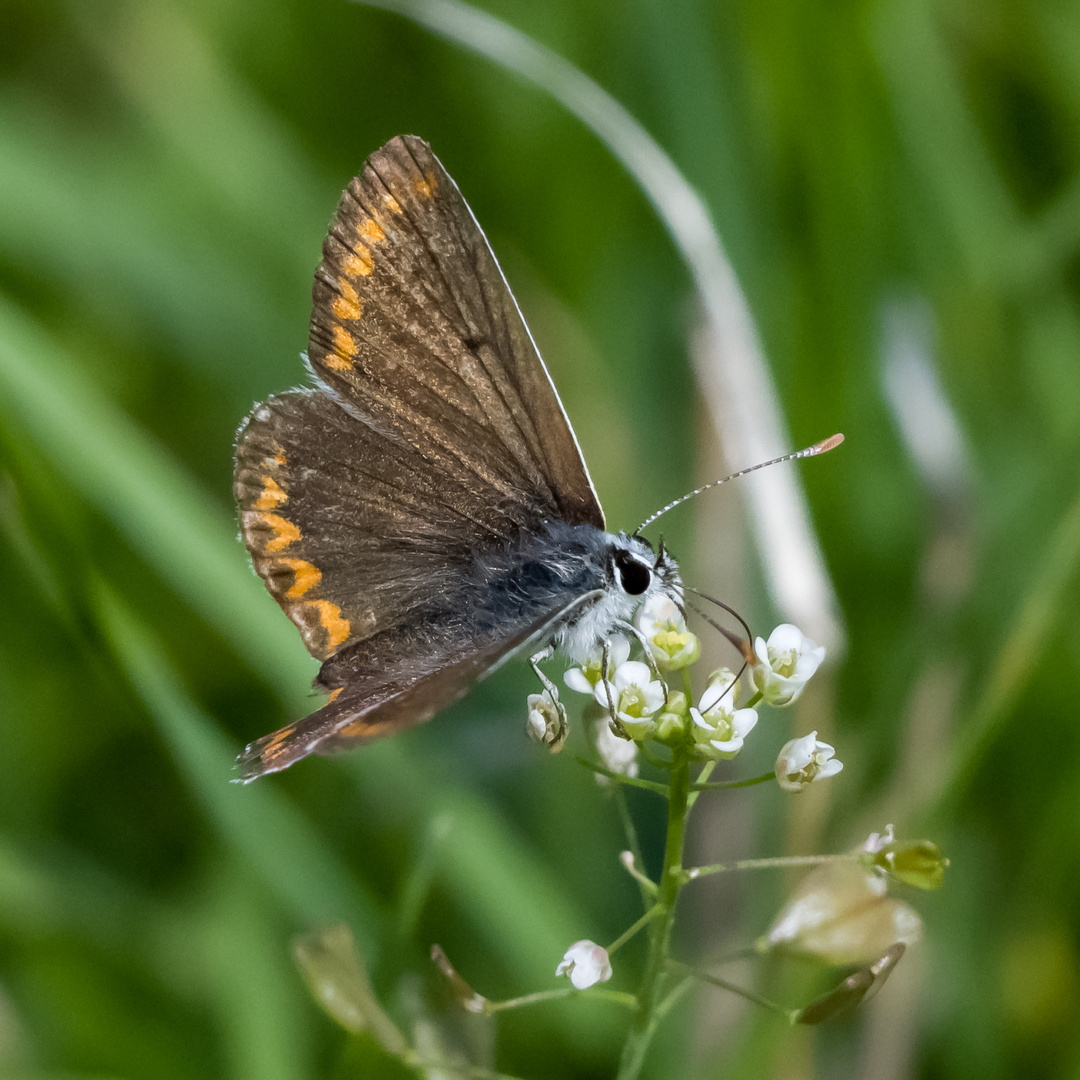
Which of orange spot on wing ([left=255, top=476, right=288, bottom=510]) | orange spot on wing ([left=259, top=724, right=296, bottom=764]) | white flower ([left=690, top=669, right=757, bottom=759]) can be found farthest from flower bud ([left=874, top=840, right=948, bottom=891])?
orange spot on wing ([left=255, top=476, right=288, bottom=510])

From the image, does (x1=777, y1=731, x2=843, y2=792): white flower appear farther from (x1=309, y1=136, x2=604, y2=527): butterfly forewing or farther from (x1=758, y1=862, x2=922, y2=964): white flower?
(x1=309, y1=136, x2=604, y2=527): butterfly forewing

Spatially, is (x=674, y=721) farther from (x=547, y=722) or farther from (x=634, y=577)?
(x=634, y=577)

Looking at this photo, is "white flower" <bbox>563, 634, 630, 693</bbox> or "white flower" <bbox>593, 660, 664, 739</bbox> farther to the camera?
"white flower" <bbox>563, 634, 630, 693</bbox>

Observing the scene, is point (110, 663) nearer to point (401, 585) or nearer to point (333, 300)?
point (401, 585)

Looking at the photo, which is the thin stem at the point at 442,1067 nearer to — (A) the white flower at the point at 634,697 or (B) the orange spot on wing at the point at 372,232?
(A) the white flower at the point at 634,697

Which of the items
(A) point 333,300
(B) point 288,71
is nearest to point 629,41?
(B) point 288,71

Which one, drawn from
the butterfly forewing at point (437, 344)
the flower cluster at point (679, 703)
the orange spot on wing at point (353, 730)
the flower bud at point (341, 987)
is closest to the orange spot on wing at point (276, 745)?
the orange spot on wing at point (353, 730)
